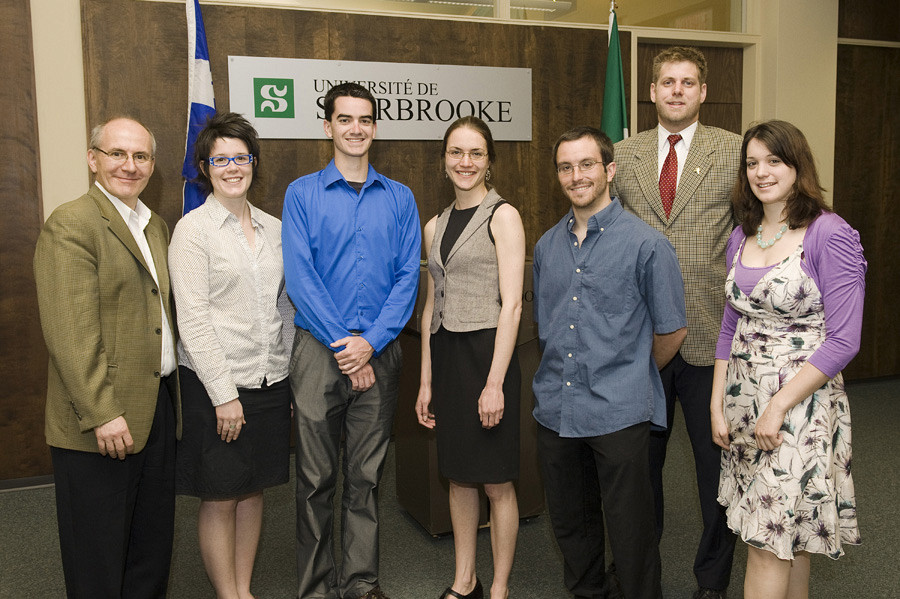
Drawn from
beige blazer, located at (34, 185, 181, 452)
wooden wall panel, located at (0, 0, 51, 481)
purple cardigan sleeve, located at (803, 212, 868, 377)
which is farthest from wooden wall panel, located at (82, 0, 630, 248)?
purple cardigan sleeve, located at (803, 212, 868, 377)

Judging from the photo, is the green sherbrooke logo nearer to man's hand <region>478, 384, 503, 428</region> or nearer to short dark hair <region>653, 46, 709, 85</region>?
short dark hair <region>653, 46, 709, 85</region>

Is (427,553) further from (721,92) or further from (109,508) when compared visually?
(721,92)

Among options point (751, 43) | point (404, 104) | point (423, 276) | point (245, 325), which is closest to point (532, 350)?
point (423, 276)

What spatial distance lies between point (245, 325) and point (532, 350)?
1446 mm

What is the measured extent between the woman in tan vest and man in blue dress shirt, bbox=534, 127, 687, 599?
186 mm

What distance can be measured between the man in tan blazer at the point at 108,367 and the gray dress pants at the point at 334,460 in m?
0.44

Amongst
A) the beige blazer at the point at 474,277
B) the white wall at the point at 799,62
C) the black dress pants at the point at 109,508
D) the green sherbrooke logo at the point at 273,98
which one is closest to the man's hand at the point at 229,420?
the black dress pants at the point at 109,508

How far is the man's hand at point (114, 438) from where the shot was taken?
2059mm

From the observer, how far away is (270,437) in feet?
8.25

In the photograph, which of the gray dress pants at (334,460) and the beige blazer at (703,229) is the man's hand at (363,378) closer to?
the gray dress pants at (334,460)

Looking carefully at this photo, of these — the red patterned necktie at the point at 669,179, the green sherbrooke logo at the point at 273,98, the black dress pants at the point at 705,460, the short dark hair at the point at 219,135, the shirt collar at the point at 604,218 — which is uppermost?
Result: the green sherbrooke logo at the point at 273,98

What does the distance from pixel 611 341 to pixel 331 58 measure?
3060 mm

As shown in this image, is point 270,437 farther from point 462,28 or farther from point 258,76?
point 462,28

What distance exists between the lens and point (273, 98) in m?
4.36
